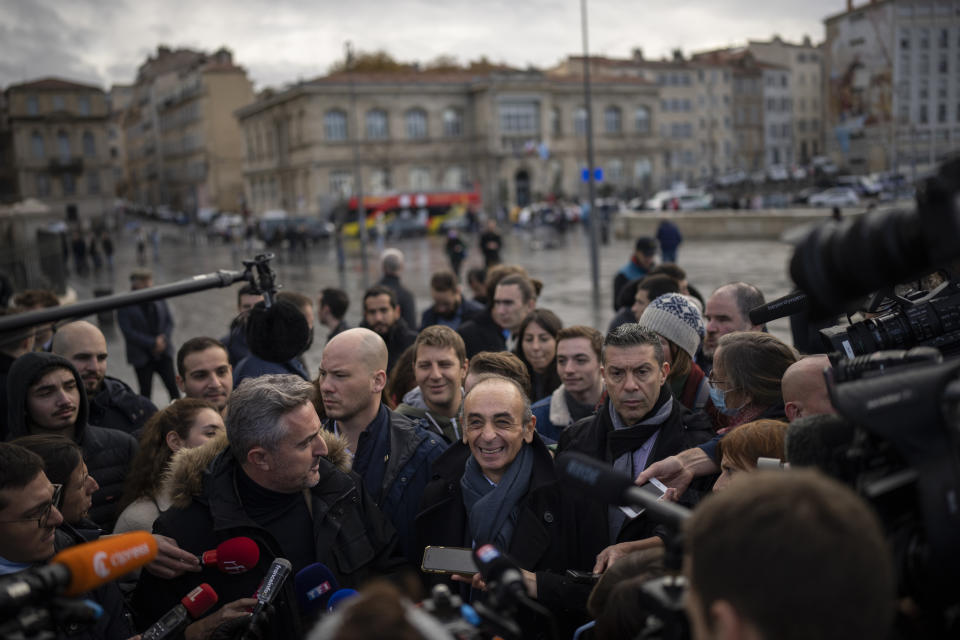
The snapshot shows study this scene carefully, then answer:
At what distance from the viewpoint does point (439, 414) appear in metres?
4.75

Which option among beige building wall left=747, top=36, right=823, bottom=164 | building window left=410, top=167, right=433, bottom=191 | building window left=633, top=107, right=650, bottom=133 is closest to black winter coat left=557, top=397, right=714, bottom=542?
building window left=410, top=167, right=433, bottom=191

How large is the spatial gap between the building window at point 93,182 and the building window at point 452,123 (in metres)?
35.1

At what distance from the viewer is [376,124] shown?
64438 mm

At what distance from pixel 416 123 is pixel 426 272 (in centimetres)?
4084

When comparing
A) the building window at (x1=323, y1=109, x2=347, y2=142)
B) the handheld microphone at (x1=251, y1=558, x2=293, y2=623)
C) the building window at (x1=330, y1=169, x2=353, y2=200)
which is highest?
the building window at (x1=323, y1=109, x2=347, y2=142)

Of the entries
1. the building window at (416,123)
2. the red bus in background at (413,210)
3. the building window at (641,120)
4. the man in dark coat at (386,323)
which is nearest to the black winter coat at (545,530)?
the man in dark coat at (386,323)

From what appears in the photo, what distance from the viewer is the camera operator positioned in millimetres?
1355

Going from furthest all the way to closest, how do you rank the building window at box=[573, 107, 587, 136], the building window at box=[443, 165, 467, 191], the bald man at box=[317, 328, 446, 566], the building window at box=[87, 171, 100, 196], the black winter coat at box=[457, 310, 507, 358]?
the building window at box=[87, 171, 100, 196] → the building window at box=[573, 107, 587, 136] → the building window at box=[443, 165, 467, 191] → the black winter coat at box=[457, 310, 507, 358] → the bald man at box=[317, 328, 446, 566]

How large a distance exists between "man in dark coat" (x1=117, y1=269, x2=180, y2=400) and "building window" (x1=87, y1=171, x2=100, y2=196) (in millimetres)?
75495

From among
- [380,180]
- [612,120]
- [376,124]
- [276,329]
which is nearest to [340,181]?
[380,180]

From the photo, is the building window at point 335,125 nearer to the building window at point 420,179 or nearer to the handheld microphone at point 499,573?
the building window at point 420,179

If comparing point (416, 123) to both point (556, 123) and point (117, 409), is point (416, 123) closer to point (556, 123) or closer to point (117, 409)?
point (556, 123)

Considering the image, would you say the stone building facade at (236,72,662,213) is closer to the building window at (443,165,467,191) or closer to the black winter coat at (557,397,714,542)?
the building window at (443,165,467,191)

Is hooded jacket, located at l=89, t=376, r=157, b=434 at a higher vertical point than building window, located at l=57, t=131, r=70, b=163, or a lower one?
lower
